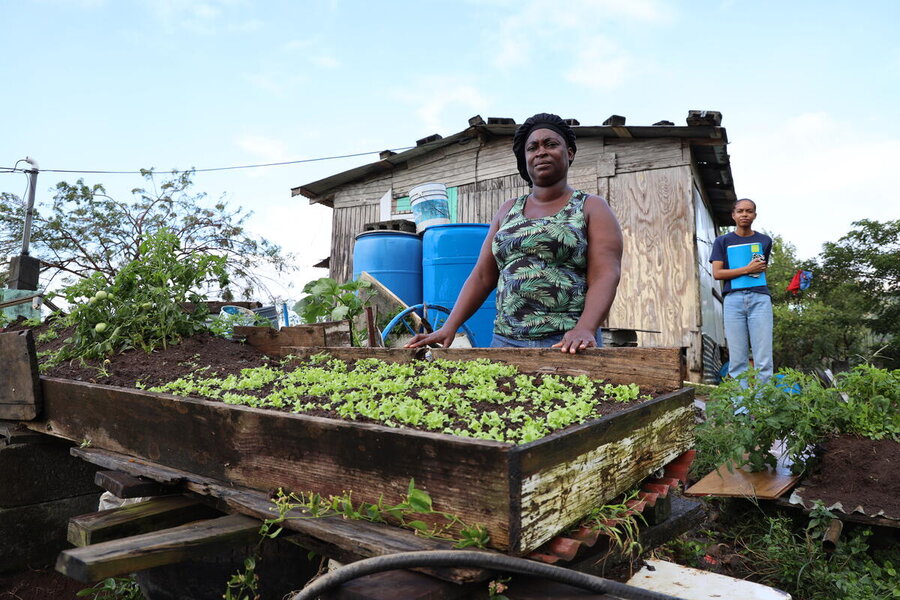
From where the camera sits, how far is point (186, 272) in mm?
3193

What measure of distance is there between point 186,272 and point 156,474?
189 centimetres

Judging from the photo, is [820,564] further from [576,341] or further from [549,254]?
[549,254]

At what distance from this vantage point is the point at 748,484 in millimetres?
2861

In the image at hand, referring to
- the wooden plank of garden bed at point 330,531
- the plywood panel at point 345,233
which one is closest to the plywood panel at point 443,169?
the plywood panel at point 345,233

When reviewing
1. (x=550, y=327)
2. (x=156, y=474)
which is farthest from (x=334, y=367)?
(x=550, y=327)

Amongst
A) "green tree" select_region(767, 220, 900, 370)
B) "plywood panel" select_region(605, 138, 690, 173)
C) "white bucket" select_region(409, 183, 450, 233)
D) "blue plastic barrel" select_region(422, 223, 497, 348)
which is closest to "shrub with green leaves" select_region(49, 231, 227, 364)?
"blue plastic barrel" select_region(422, 223, 497, 348)

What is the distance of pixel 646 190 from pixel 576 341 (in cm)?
647

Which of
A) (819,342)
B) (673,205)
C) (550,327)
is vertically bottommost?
(819,342)

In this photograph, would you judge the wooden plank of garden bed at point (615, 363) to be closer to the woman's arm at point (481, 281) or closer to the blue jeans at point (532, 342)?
the blue jeans at point (532, 342)

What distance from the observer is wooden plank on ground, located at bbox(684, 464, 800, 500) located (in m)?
2.76

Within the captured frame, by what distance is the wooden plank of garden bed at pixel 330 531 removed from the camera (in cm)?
103

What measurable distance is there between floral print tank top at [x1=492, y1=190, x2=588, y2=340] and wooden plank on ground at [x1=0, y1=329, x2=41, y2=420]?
6.98 ft

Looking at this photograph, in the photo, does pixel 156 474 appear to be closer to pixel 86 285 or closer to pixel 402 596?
pixel 402 596

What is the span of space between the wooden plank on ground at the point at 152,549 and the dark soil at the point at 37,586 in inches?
83.9
